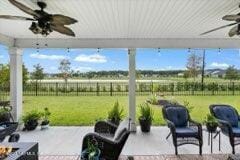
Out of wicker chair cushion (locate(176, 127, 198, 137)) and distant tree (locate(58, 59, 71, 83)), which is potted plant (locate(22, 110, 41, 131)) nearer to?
distant tree (locate(58, 59, 71, 83))

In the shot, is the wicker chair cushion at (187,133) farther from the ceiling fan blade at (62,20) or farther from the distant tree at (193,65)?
the distant tree at (193,65)

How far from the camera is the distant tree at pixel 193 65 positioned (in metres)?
9.54

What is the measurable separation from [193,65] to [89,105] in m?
3.75


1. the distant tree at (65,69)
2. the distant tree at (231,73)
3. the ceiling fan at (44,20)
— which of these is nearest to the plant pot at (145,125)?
the distant tree at (65,69)

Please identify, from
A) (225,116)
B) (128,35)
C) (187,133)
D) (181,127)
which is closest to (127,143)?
(181,127)

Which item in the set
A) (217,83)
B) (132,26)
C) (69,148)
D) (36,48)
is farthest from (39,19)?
(217,83)

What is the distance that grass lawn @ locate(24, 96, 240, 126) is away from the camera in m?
9.90

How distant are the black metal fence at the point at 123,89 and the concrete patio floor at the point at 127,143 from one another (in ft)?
5.60

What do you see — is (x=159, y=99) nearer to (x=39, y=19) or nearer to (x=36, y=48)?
(x=36, y=48)

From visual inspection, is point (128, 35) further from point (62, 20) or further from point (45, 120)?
point (62, 20)

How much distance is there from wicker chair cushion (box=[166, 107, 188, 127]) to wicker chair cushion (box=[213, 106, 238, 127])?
0.69m

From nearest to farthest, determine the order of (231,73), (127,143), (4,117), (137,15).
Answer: (137,15) < (127,143) < (4,117) < (231,73)

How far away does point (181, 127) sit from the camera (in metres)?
6.72

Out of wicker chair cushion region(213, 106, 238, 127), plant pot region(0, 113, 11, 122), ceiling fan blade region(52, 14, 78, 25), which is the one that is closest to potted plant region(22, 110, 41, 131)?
plant pot region(0, 113, 11, 122)
